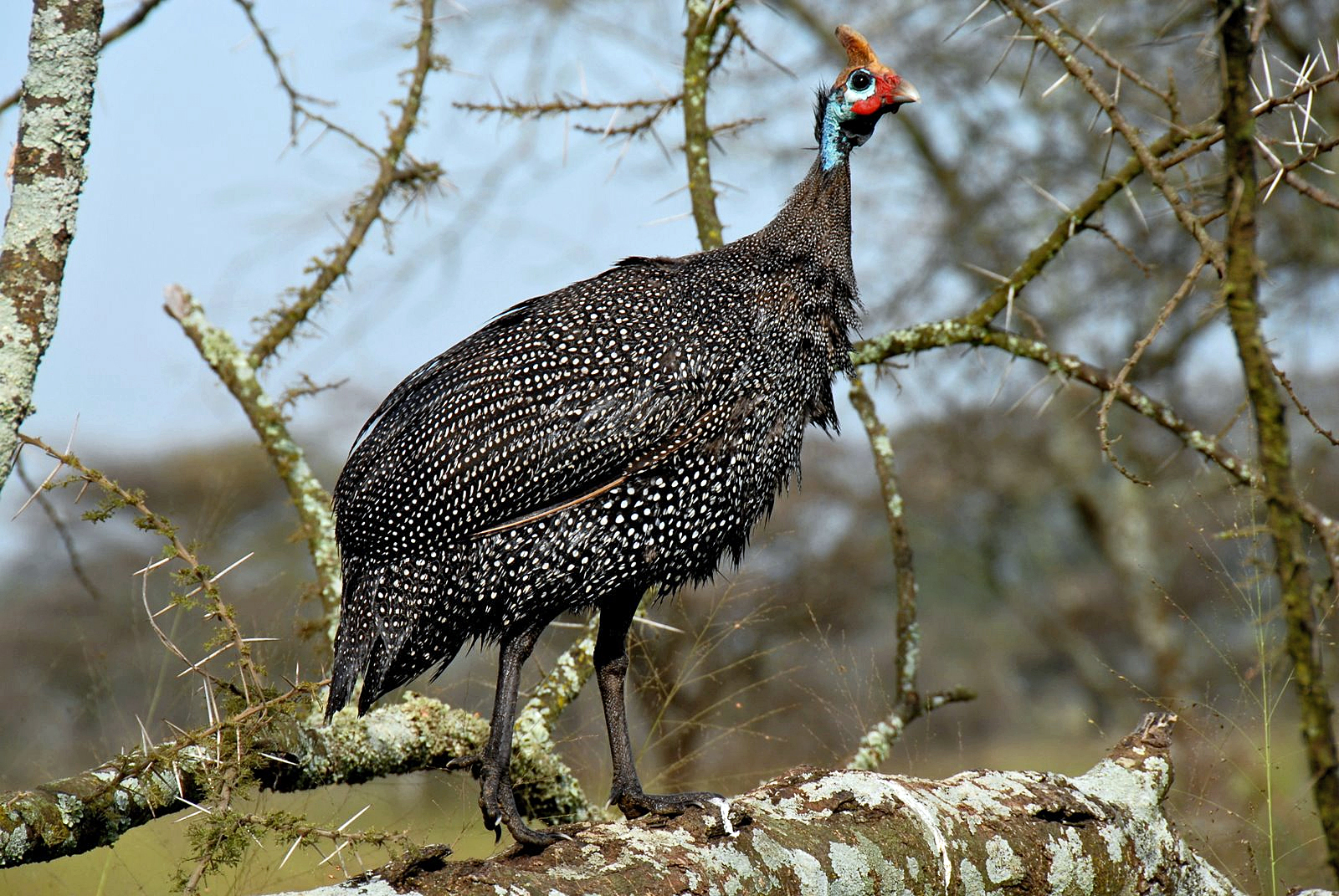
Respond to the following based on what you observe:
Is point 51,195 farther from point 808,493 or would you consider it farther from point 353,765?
point 808,493

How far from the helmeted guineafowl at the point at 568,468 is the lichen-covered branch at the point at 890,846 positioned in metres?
0.32

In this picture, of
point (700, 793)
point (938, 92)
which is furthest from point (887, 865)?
point (938, 92)

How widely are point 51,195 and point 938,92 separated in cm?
1046

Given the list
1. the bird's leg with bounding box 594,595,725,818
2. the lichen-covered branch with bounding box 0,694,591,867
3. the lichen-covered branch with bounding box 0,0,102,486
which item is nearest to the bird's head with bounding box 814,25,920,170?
the bird's leg with bounding box 594,595,725,818

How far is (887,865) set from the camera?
2.69 metres

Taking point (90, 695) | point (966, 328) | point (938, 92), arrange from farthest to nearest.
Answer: point (938, 92)
point (966, 328)
point (90, 695)

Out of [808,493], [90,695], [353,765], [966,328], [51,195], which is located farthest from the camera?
[808,493]

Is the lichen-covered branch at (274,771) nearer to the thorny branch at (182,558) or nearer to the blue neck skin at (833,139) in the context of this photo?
the thorny branch at (182,558)

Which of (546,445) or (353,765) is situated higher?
(546,445)

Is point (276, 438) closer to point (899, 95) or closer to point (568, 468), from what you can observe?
point (568, 468)

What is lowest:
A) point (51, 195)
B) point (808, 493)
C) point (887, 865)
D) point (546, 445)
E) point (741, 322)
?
point (887, 865)

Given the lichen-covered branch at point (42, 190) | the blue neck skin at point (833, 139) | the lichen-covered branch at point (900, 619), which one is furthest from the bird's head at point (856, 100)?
the lichen-covered branch at point (42, 190)

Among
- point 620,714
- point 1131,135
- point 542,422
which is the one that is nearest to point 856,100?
point 542,422

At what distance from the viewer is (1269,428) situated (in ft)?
4.92
